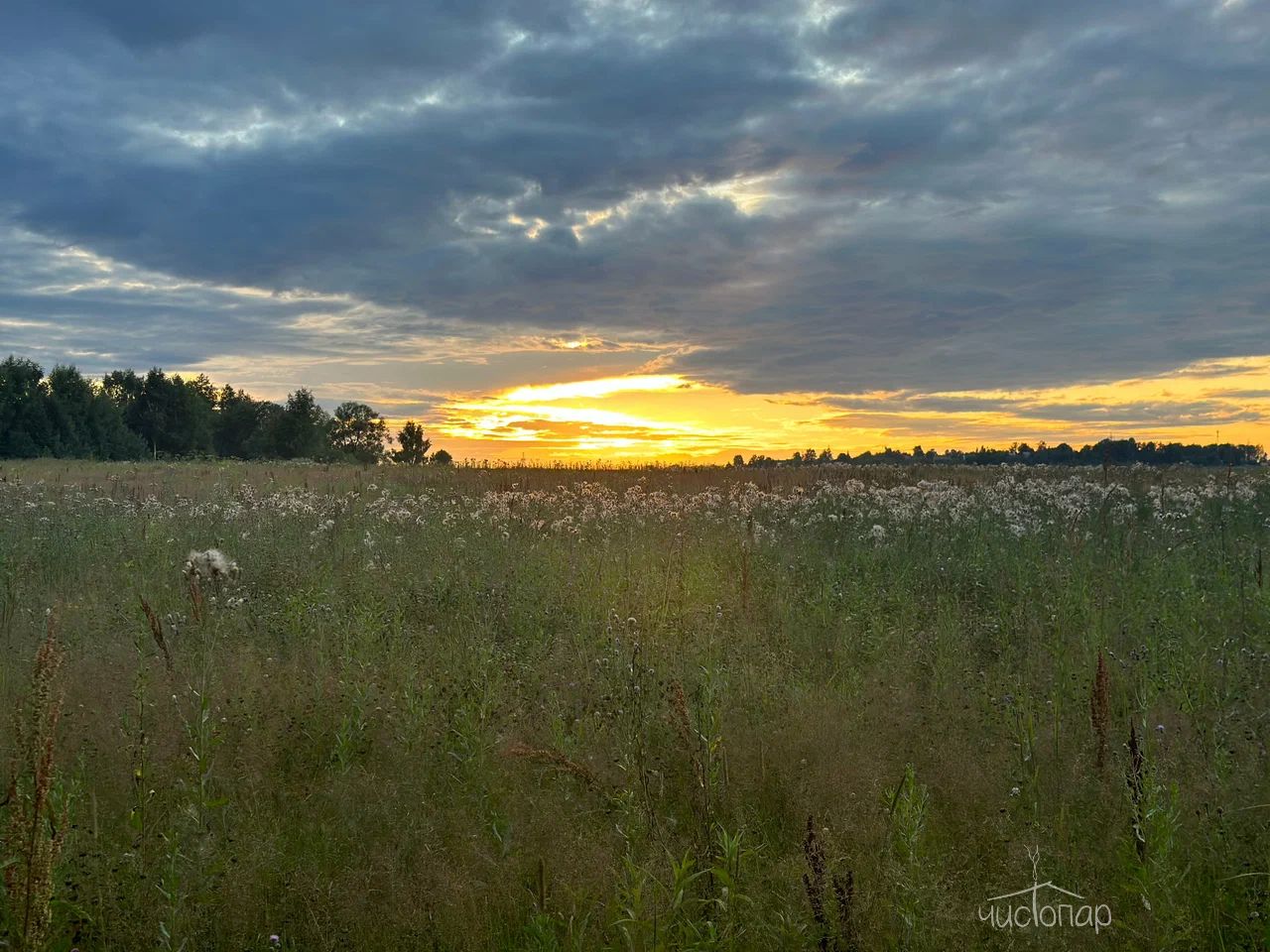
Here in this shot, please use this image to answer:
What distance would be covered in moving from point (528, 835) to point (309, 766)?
5.60ft

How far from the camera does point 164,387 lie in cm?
7862

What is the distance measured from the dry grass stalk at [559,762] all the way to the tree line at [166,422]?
45456mm

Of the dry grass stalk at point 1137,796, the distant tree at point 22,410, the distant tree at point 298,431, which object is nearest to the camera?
the dry grass stalk at point 1137,796

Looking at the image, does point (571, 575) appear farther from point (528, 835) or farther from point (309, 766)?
point (528, 835)

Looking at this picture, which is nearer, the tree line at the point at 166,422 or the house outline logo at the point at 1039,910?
the house outline logo at the point at 1039,910

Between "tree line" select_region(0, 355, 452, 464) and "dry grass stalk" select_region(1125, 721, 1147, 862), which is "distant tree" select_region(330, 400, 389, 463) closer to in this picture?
"tree line" select_region(0, 355, 452, 464)

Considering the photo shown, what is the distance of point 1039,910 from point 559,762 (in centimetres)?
230

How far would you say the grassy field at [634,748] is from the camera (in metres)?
3.53

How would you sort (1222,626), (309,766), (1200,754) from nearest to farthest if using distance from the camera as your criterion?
1. (1200,754)
2. (309,766)
3. (1222,626)

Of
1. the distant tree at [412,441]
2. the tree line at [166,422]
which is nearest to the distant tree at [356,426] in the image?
the tree line at [166,422]

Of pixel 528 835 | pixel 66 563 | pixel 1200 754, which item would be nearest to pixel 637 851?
pixel 528 835

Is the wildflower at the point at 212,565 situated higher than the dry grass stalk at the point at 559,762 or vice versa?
the wildflower at the point at 212,565

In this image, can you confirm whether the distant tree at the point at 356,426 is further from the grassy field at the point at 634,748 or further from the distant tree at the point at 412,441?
the grassy field at the point at 634,748

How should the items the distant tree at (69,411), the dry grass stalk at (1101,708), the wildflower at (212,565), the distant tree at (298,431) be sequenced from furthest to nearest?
1. the distant tree at (298,431)
2. the distant tree at (69,411)
3. the wildflower at (212,565)
4. the dry grass stalk at (1101,708)
